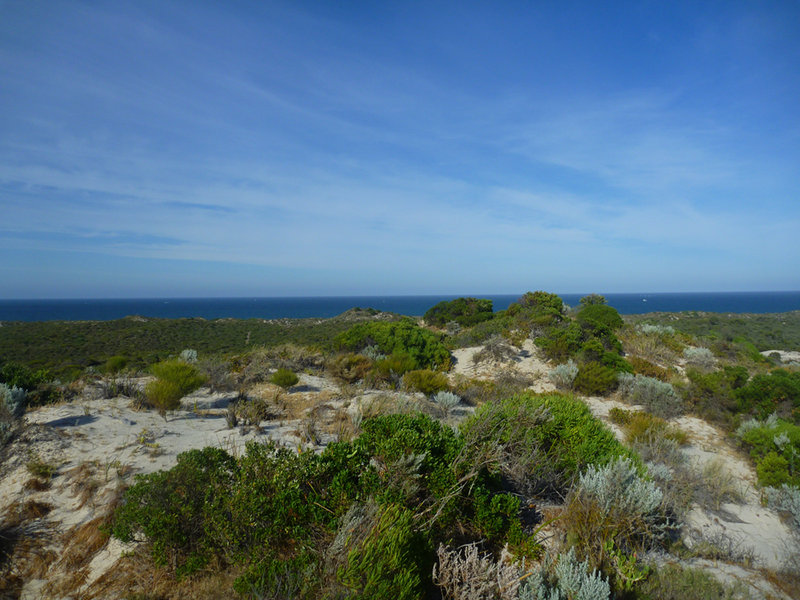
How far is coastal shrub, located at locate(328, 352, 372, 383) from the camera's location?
460 inches

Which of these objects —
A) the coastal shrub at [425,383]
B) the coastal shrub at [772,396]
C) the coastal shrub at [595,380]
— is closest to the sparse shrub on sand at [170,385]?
the coastal shrub at [425,383]

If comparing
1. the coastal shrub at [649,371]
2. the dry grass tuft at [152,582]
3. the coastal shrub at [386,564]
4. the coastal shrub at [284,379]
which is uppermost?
the coastal shrub at [386,564]

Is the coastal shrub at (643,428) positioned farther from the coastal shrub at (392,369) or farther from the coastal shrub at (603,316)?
the coastal shrub at (603,316)

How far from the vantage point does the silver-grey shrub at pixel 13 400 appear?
256 inches

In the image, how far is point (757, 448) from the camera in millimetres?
7371

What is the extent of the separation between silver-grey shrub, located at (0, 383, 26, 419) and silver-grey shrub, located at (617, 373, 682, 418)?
43.8ft

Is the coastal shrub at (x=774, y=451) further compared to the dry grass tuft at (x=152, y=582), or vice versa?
the coastal shrub at (x=774, y=451)

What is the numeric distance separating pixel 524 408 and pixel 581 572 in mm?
2441

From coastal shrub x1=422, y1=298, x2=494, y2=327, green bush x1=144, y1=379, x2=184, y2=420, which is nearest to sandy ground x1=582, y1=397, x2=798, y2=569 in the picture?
green bush x1=144, y1=379, x2=184, y2=420

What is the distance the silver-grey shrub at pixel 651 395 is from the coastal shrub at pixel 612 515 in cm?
644

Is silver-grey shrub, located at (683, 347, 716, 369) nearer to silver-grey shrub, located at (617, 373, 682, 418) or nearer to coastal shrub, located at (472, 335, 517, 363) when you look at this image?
silver-grey shrub, located at (617, 373, 682, 418)

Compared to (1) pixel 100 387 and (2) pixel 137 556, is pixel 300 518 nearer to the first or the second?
(2) pixel 137 556

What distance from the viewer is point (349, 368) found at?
12.2 metres

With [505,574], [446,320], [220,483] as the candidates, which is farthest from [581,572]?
[446,320]
